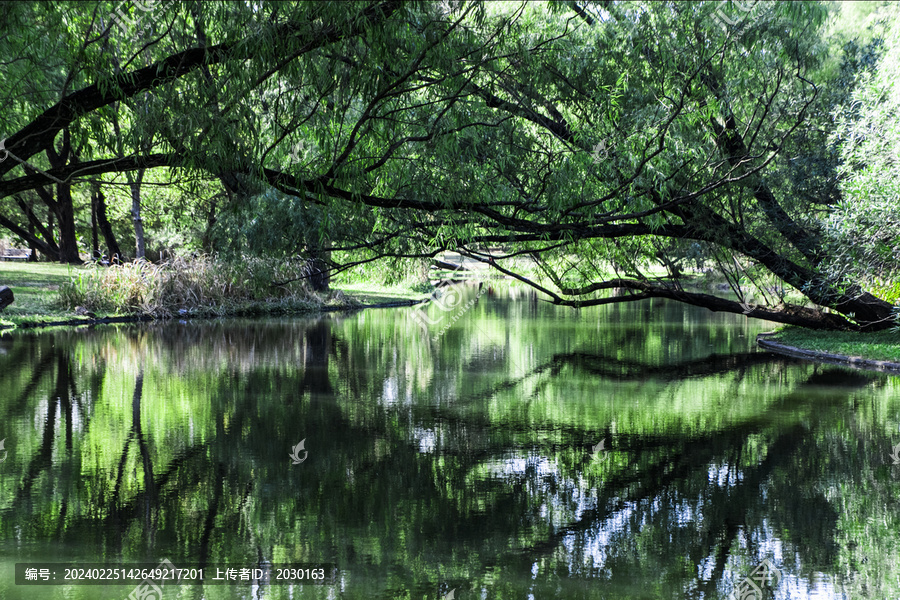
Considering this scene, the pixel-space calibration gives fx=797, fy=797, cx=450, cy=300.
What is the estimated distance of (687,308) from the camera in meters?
30.2

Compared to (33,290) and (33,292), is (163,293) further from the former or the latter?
(33,290)

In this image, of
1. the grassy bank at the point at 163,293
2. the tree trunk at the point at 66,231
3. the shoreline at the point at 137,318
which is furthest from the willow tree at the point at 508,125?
the tree trunk at the point at 66,231

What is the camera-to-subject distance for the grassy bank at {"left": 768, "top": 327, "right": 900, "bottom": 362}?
1366cm

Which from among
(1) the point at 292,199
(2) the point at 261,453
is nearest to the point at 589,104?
(2) the point at 261,453

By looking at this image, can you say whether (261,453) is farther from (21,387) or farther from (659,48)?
(659,48)

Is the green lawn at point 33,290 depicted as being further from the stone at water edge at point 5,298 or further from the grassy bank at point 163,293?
the stone at water edge at point 5,298

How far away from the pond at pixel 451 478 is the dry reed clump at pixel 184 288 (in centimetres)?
799

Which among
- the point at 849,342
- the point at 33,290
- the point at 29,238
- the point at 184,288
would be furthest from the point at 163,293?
the point at 849,342

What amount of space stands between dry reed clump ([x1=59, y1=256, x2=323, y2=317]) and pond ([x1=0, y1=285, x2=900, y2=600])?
7.99 m

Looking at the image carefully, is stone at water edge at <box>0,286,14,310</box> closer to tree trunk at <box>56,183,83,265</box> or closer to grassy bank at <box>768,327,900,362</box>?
tree trunk at <box>56,183,83,265</box>

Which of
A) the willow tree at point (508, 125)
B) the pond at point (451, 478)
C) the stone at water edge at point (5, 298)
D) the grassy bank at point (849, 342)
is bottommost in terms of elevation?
the pond at point (451, 478)

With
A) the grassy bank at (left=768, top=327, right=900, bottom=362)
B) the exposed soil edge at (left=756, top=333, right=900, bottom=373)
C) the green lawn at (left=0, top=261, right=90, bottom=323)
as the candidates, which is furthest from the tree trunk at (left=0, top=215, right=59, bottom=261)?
the grassy bank at (left=768, top=327, right=900, bottom=362)

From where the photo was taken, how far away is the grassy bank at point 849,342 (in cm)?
1366

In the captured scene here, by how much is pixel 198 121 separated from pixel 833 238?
11036 millimetres
